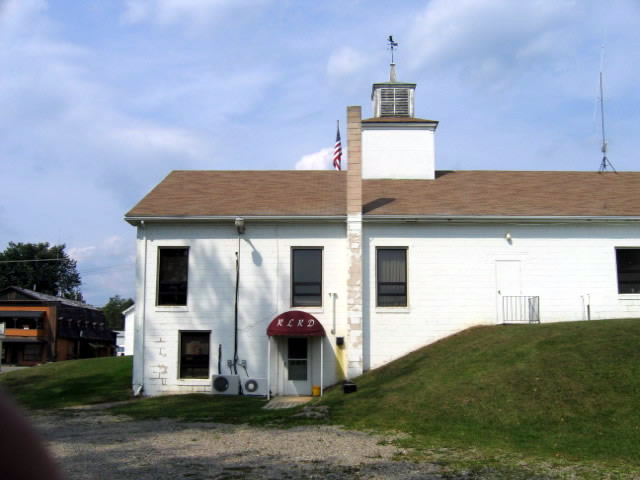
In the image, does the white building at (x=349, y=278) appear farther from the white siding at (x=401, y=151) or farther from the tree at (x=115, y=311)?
the tree at (x=115, y=311)

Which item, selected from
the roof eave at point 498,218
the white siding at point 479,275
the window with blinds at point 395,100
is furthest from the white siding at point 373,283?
the window with blinds at point 395,100

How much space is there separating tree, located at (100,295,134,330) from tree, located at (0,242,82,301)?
27.5 m

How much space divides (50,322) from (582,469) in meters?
47.1

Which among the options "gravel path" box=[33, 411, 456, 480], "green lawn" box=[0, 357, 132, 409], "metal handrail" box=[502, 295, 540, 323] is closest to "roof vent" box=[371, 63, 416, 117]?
"metal handrail" box=[502, 295, 540, 323]

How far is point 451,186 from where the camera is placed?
25.3m

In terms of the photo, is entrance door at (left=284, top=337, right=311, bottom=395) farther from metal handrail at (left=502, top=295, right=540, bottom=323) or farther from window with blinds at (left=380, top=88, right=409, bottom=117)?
window with blinds at (left=380, top=88, right=409, bottom=117)

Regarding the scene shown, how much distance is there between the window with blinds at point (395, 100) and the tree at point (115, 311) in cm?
9899

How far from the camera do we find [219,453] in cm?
1115

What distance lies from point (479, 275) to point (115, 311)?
11254 centimetres

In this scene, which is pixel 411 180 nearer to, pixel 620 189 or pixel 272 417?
pixel 620 189

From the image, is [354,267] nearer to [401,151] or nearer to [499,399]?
[401,151]

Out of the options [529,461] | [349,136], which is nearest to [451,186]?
[349,136]

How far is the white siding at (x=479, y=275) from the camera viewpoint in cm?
2125

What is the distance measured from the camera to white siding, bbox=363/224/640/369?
69.7 ft
